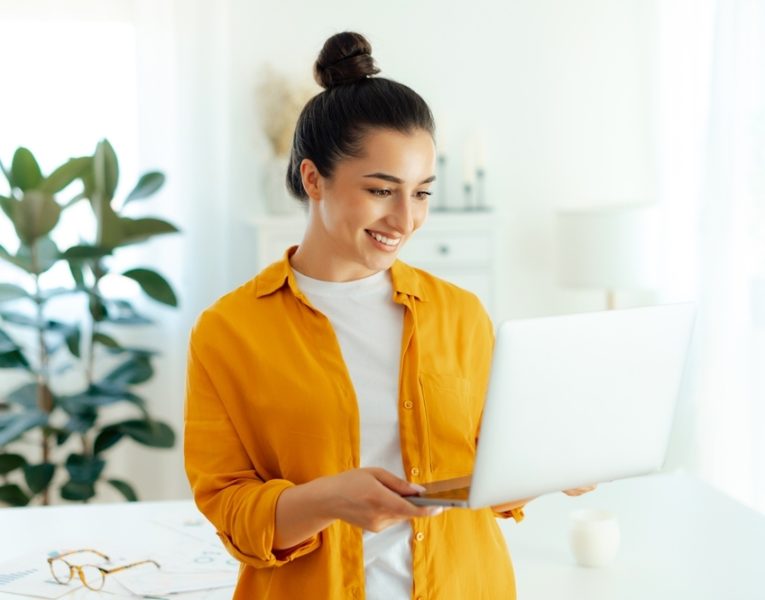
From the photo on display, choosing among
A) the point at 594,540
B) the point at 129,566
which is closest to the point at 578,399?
the point at 594,540

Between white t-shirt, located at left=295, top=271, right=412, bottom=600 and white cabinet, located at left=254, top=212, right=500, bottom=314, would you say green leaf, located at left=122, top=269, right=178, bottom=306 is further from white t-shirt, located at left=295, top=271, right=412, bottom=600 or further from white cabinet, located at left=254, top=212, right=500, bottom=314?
white t-shirt, located at left=295, top=271, right=412, bottom=600

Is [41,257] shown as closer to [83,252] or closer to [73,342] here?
[83,252]

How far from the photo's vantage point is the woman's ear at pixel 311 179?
1559 mm

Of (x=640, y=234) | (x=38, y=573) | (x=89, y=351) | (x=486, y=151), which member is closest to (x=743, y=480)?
(x=640, y=234)

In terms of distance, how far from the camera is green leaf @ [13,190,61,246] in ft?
11.5

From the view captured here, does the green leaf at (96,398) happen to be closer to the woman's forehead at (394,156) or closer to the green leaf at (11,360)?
the green leaf at (11,360)

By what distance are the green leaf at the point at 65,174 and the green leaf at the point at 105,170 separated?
36 millimetres

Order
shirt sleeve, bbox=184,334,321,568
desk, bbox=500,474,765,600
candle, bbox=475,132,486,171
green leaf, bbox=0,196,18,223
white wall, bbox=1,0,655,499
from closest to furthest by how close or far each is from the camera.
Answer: shirt sleeve, bbox=184,334,321,568
desk, bbox=500,474,765,600
green leaf, bbox=0,196,18,223
white wall, bbox=1,0,655,499
candle, bbox=475,132,486,171

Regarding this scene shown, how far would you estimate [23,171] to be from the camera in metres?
3.56

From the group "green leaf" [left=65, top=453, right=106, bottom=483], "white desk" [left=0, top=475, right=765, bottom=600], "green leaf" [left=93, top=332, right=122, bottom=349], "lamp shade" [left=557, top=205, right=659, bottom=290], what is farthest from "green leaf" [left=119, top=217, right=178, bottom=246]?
"white desk" [left=0, top=475, right=765, bottom=600]

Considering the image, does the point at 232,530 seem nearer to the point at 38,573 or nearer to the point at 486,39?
the point at 38,573

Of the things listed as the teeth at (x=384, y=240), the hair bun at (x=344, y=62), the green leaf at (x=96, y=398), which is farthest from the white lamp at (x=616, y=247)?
the teeth at (x=384, y=240)

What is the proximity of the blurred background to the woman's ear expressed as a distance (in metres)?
2.41

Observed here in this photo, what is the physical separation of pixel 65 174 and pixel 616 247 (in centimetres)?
197
